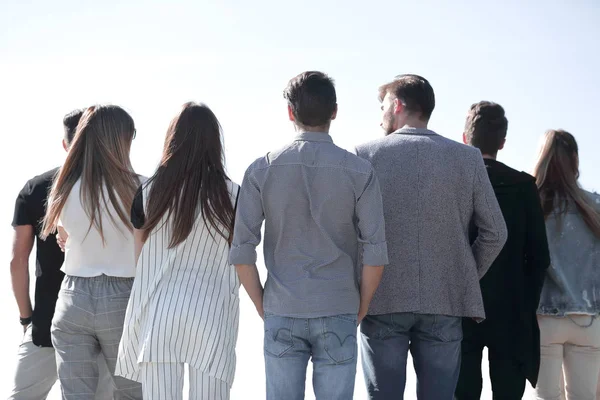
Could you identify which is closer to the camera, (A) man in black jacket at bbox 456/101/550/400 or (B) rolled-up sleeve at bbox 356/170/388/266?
(B) rolled-up sleeve at bbox 356/170/388/266

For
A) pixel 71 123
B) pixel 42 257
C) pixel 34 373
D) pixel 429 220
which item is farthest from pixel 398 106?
pixel 34 373

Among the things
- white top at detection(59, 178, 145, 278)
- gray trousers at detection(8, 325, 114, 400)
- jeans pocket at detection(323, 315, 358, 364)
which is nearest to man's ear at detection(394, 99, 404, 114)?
jeans pocket at detection(323, 315, 358, 364)

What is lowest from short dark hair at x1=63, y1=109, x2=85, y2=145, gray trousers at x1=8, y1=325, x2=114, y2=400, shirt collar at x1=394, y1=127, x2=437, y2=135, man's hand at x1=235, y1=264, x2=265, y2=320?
gray trousers at x1=8, y1=325, x2=114, y2=400

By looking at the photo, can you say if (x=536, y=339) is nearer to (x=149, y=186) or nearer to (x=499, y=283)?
(x=499, y=283)

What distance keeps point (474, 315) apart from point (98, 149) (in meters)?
1.88

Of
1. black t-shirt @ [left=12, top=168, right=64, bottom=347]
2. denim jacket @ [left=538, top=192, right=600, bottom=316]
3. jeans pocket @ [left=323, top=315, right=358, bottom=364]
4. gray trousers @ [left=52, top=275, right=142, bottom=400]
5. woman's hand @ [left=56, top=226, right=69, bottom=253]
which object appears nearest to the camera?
jeans pocket @ [left=323, top=315, right=358, bottom=364]

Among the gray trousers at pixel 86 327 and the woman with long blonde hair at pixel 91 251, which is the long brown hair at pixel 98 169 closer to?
the woman with long blonde hair at pixel 91 251

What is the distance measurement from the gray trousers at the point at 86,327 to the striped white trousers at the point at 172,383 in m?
0.43

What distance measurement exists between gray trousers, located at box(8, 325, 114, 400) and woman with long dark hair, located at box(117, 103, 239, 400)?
28.3 inches

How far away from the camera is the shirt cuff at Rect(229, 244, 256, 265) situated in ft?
10.5

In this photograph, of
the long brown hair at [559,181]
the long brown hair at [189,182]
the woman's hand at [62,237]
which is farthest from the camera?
the long brown hair at [559,181]

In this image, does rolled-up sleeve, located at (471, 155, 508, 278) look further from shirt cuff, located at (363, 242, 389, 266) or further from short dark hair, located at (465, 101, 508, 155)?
shirt cuff, located at (363, 242, 389, 266)

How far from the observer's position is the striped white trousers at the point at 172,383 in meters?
3.23

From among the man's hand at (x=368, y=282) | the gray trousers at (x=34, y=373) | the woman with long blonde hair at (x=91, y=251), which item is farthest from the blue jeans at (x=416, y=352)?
the gray trousers at (x=34, y=373)
